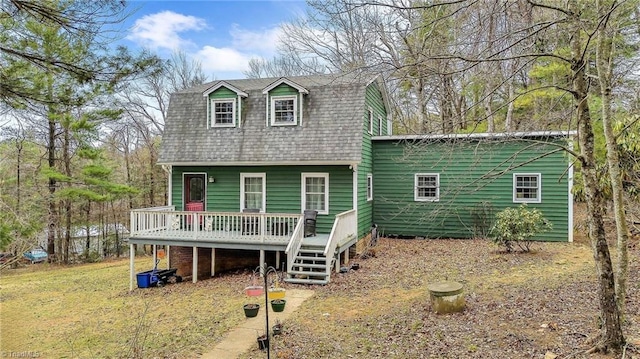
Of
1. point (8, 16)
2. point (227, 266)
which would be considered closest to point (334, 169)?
point (227, 266)

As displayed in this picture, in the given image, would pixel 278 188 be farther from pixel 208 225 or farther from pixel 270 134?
pixel 208 225

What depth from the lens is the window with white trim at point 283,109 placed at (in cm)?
1324

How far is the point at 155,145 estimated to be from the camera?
2544 centimetres

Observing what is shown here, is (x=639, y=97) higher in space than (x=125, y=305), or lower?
higher

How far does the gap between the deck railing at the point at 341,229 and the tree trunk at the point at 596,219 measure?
20.9ft

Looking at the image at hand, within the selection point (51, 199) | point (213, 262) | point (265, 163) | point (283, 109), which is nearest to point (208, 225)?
point (213, 262)

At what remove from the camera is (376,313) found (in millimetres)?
7480

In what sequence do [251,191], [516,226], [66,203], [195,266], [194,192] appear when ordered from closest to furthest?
[516,226] < [195,266] < [251,191] < [194,192] < [66,203]

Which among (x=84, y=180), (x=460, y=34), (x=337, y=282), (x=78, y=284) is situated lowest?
(x=78, y=284)

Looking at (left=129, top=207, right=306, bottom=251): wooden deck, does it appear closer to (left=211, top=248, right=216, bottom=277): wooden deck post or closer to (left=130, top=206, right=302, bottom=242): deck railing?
(left=130, top=206, right=302, bottom=242): deck railing

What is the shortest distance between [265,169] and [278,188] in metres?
0.78

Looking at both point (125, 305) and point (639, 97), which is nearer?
point (639, 97)

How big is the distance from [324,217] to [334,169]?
1.58 m

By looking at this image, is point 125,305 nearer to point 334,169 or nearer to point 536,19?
point 334,169
